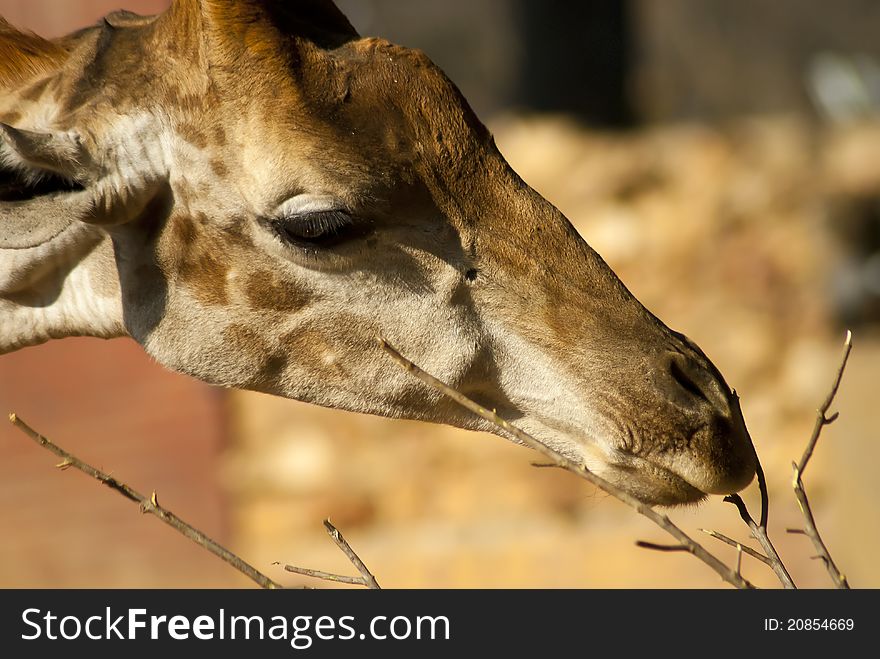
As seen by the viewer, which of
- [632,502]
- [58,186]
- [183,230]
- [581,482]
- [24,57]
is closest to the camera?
[632,502]

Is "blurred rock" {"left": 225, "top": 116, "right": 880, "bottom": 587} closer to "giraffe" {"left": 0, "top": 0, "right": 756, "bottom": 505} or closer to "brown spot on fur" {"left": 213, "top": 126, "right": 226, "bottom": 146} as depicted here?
"giraffe" {"left": 0, "top": 0, "right": 756, "bottom": 505}

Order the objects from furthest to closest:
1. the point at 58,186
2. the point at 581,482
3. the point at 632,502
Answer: the point at 581,482 < the point at 58,186 < the point at 632,502

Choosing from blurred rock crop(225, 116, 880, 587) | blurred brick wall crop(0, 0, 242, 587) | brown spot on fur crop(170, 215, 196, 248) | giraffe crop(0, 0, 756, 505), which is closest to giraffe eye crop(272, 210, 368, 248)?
giraffe crop(0, 0, 756, 505)

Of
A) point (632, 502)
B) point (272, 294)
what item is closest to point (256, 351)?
point (272, 294)

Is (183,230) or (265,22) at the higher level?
(265,22)

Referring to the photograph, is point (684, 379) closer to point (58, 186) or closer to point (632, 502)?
point (632, 502)

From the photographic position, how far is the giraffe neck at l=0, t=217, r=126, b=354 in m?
3.32

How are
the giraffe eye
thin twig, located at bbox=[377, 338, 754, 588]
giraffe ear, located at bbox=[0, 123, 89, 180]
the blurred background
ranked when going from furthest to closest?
the blurred background < the giraffe eye < giraffe ear, located at bbox=[0, 123, 89, 180] < thin twig, located at bbox=[377, 338, 754, 588]

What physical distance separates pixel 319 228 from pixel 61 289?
750 millimetres

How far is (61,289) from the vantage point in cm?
342

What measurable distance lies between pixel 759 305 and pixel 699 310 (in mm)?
351

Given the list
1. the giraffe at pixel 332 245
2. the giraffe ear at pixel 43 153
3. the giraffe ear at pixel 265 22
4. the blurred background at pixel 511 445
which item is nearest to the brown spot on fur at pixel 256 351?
the giraffe at pixel 332 245

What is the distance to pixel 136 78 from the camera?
3256 mm
